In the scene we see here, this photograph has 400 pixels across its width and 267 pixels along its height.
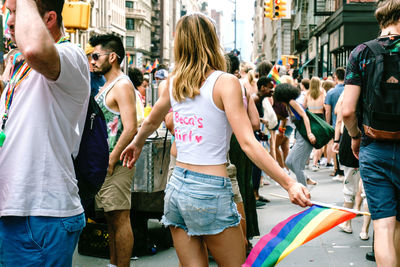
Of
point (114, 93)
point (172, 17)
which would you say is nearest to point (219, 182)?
point (114, 93)

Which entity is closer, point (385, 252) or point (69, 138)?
point (69, 138)

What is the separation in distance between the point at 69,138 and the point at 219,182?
913 millimetres

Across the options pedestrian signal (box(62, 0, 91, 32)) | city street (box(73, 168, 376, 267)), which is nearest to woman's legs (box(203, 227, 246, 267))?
city street (box(73, 168, 376, 267))

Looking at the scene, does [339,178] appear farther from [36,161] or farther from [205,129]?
[36,161]

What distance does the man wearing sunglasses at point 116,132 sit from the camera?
4793 millimetres

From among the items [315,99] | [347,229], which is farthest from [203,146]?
[315,99]

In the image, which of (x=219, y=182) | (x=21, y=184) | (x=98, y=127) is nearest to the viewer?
(x=21, y=184)

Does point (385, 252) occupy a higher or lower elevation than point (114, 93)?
lower

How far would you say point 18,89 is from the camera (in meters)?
2.50

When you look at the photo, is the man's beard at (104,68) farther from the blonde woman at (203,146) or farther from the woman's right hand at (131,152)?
the blonde woman at (203,146)

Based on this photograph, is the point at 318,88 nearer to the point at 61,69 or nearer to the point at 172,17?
the point at 61,69

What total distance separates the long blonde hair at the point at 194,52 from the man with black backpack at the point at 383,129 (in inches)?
45.5

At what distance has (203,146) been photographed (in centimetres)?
323

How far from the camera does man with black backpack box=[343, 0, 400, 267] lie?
12.9ft
